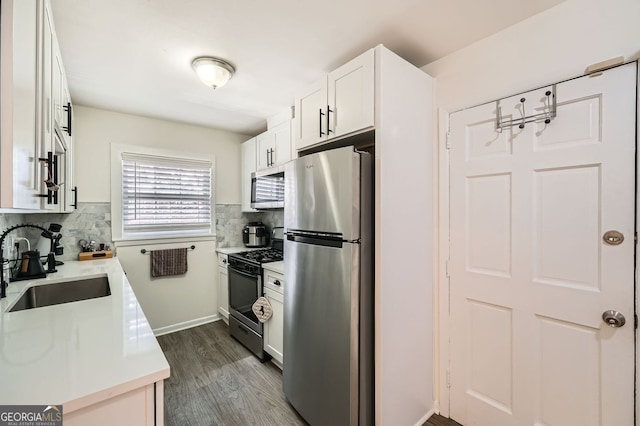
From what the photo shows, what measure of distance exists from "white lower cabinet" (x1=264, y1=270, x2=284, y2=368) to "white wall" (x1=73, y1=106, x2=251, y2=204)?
1.71 metres

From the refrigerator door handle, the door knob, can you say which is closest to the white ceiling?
the refrigerator door handle

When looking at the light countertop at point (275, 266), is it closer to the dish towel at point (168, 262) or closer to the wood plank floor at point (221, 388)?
the wood plank floor at point (221, 388)

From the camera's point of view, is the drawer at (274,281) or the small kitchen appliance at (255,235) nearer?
the drawer at (274,281)

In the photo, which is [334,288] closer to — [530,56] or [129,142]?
[530,56]

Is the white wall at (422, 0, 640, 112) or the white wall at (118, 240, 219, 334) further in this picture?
the white wall at (118, 240, 219, 334)

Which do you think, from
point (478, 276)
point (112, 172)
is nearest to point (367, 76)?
point (478, 276)

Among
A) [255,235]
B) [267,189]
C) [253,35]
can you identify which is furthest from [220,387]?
[253,35]

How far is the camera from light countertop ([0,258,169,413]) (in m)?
A: 0.77

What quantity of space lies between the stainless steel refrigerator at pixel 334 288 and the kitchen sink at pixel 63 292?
1.36 meters

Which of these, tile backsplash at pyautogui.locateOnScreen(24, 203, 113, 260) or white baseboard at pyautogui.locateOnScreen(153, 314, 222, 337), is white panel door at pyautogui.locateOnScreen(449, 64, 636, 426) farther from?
tile backsplash at pyautogui.locateOnScreen(24, 203, 113, 260)

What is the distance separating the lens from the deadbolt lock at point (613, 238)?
4.21 feet

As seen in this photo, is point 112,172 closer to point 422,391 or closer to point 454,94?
point 454,94

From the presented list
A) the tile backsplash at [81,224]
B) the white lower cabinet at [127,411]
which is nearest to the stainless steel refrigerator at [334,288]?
the white lower cabinet at [127,411]

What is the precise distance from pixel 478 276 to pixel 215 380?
225 cm
